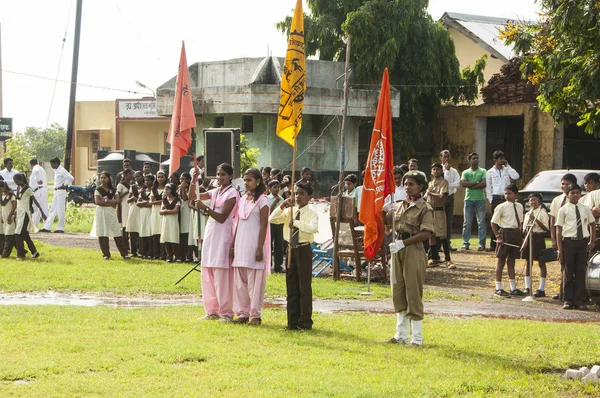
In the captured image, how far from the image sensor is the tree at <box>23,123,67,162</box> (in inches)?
3792

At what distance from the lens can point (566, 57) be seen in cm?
1503

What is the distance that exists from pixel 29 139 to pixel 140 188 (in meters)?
84.6

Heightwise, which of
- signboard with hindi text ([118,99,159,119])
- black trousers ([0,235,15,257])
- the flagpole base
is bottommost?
the flagpole base

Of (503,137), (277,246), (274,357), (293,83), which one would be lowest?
(274,357)

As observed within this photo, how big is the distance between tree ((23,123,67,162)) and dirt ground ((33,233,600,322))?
8149cm

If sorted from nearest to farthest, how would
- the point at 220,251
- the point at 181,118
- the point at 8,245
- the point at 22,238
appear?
the point at 220,251 < the point at 181,118 < the point at 22,238 < the point at 8,245

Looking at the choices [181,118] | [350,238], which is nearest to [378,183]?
[181,118]

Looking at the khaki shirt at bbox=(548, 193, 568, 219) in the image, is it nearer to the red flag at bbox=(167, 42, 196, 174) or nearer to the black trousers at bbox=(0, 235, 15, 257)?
the red flag at bbox=(167, 42, 196, 174)

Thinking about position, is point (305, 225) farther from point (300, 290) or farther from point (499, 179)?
point (499, 179)

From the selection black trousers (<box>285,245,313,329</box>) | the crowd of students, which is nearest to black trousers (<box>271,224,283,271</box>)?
the crowd of students

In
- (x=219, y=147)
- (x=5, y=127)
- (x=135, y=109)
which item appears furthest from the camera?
(x=135, y=109)

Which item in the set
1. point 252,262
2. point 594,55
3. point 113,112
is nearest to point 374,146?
point 252,262

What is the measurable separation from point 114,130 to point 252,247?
5100 centimetres

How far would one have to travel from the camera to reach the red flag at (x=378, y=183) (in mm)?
12836
